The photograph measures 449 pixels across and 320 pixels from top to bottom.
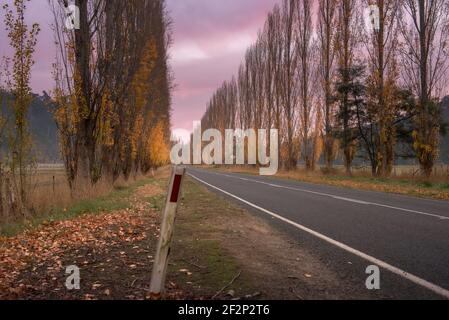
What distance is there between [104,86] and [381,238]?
1062 cm

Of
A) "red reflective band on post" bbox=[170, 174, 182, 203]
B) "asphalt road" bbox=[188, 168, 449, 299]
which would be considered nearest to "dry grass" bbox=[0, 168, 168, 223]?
"asphalt road" bbox=[188, 168, 449, 299]

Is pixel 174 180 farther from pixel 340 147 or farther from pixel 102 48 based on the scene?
pixel 340 147

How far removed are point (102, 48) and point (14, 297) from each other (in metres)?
13.6

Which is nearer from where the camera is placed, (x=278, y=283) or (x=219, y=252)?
(x=278, y=283)

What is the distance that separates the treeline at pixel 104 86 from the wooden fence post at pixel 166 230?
9976 mm

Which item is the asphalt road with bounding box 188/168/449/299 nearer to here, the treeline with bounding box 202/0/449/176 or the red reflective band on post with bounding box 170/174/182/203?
the red reflective band on post with bounding box 170/174/182/203

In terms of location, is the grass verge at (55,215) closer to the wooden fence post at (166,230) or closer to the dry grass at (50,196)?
the dry grass at (50,196)

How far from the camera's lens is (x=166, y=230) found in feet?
11.8

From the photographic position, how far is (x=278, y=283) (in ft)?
13.7

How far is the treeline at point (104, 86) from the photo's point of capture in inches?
512

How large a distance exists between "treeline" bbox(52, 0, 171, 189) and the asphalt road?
6310 millimetres

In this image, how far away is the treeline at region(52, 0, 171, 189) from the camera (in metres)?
13.0

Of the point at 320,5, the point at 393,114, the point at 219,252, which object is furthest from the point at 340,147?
the point at 219,252

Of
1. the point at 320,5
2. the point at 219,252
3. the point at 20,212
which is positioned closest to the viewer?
the point at 219,252
